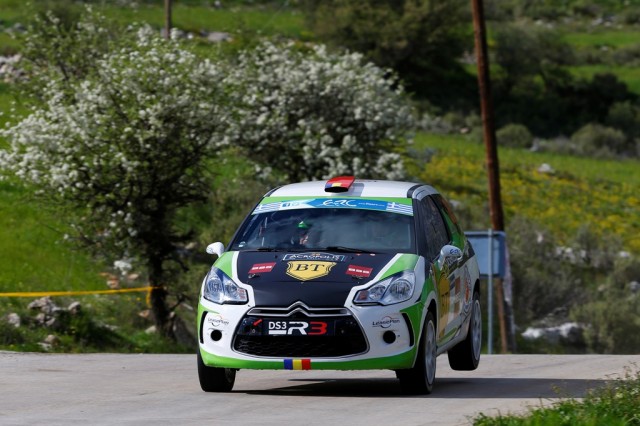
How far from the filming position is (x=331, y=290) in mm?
11055

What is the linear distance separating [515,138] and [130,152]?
159 ft

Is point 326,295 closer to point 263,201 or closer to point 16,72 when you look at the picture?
point 263,201

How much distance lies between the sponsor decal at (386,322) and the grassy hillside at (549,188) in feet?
110

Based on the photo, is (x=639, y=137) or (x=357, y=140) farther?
(x=639, y=137)

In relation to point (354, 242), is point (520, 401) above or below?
below

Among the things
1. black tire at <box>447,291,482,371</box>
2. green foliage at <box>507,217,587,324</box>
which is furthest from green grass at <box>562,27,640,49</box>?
black tire at <box>447,291,482,371</box>

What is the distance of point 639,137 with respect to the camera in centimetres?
8069

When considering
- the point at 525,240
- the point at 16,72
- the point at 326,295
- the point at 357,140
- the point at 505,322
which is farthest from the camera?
the point at 16,72

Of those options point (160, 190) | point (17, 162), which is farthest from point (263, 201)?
point (17, 162)

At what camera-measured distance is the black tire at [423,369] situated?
11.5 m

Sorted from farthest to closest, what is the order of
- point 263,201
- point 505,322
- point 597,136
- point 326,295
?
point 597,136, point 505,322, point 263,201, point 326,295

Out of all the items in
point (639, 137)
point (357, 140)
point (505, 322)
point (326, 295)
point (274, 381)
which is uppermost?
point (326, 295)

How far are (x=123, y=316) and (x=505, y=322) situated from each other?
9036 millimetres

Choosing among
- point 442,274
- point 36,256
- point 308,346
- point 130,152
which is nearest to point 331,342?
point 308,346
